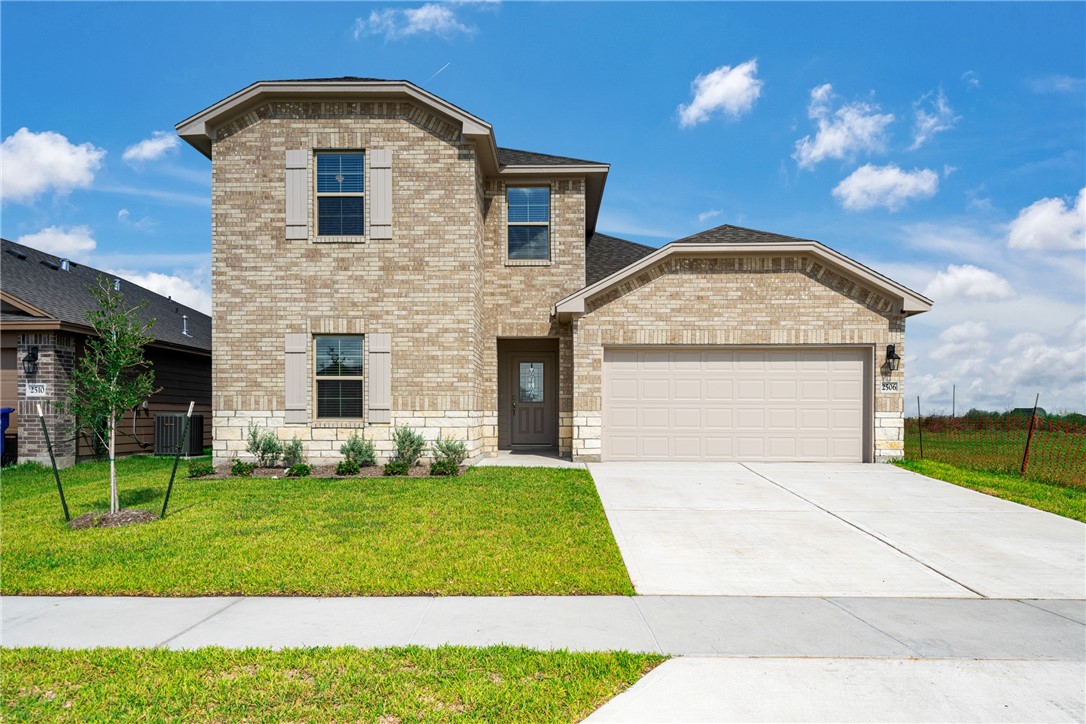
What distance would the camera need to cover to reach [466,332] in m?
12.5

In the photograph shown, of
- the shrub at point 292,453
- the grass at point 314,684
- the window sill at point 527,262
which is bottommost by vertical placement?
the grass at point 314,684

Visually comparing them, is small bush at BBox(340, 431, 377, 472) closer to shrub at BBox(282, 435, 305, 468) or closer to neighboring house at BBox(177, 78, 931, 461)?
neighboring house at BBox(177, 78, 931, 461)

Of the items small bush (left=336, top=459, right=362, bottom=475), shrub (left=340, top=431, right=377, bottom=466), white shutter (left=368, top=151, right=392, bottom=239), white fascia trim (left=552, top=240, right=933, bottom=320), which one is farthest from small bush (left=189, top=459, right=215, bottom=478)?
white fascia trim (left=552, top=240, right=933, bottom=320)

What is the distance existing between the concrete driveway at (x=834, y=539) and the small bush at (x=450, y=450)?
2825 millimetres

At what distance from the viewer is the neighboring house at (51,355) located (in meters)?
13.4

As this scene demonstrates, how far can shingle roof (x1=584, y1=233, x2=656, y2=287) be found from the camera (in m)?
15.4

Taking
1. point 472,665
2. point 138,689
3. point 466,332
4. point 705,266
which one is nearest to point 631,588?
point 472,665

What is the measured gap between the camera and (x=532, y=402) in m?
15.7

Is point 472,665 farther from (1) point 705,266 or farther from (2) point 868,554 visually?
(1) point 705,266

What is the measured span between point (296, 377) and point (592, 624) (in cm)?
968

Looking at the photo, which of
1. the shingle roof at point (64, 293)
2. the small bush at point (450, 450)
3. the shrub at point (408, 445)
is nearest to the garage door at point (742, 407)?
the small bush at point (450, 450)

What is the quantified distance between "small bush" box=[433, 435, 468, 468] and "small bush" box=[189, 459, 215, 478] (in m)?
4.25

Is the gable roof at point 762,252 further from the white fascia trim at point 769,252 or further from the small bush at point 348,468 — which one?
the small bush at point 348,468

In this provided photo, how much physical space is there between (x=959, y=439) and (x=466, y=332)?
1692 cm
